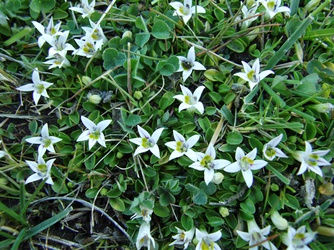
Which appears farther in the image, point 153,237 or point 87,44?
point 87,44

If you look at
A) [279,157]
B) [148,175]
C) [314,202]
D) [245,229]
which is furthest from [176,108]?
[314,202]

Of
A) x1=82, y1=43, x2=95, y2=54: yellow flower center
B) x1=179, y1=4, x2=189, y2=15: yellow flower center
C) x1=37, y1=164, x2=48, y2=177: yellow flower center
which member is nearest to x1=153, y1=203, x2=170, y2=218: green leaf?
x1=37, y1=164, x2=48, y2=177: yellow flower center

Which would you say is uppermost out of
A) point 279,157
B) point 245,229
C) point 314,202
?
point 279,157

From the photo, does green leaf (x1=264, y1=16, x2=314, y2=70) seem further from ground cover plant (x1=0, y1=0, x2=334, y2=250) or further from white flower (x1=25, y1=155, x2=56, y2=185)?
Result: white flower (x1=25, y1=155, x2=56, y2=185)

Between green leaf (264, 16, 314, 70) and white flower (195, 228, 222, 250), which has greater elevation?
green leaf (264, 16, 314, 70)

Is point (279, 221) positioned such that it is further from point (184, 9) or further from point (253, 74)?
point (184, 9)

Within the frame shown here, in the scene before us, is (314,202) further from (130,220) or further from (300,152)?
(130,220)

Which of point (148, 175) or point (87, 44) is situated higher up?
point (87, 44)
